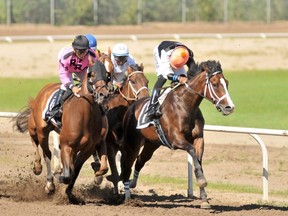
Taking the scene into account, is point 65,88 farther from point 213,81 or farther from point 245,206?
point 245,206

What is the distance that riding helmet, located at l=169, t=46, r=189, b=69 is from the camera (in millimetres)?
10414

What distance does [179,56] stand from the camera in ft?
34.2

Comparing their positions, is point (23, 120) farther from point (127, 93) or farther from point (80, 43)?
point (80, 43)

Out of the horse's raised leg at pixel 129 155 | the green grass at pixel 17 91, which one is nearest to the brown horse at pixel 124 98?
the horse's raised leg at pixel 129 155

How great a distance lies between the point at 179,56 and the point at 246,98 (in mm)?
15778

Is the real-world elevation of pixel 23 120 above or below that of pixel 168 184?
above

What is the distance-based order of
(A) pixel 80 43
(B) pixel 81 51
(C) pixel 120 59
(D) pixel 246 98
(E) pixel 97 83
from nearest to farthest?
(E) pixel 97 83, (A) pixel 80 43, (B) pixel 81 51, (C) pixel 120 59, (D) pixel 246 98

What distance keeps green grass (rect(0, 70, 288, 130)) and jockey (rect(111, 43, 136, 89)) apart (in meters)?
8.64

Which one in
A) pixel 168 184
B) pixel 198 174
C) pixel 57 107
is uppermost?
pixel 57 107

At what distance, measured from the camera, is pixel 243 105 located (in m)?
24.3

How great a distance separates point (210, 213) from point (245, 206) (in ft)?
3.73

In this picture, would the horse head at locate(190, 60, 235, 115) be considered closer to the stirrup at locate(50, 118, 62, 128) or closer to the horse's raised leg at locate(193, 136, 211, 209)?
the horse's raised leg at locate(193, 136, 211, 209)

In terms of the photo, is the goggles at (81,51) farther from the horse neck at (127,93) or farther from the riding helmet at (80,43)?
the horse neck at (127,93)

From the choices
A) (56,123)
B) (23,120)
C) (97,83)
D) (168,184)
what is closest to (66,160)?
(56,123)
